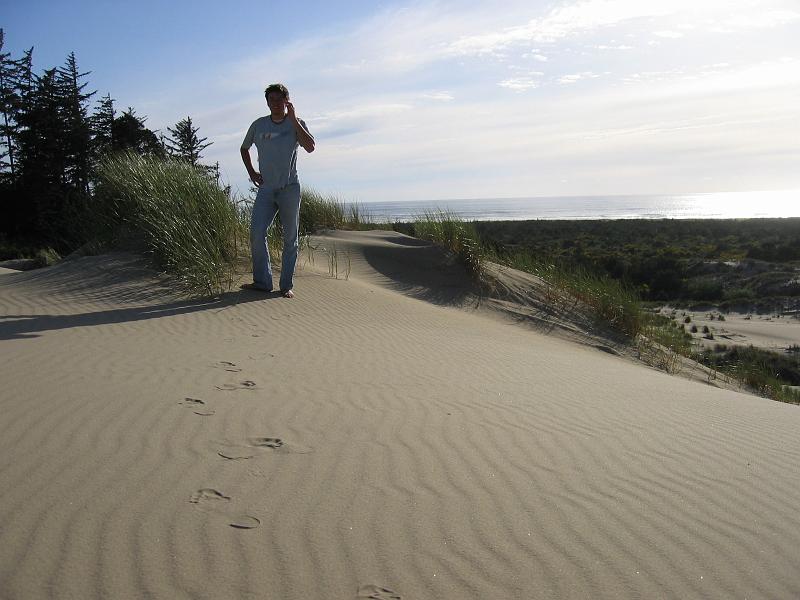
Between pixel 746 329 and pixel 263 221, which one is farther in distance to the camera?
pixel 746 329

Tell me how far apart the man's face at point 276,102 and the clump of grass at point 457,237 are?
16.6 ft

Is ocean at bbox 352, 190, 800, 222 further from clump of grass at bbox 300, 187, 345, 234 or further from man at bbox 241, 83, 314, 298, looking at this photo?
man at bbox 241, 83, 314, 298

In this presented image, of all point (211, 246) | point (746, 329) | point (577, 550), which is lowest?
point (746, 329)

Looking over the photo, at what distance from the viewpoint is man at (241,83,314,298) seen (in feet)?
22.8

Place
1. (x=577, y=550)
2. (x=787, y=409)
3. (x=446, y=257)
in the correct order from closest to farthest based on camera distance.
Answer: (x=577, y=550), (x=787, y=409), (x=446, y=257)

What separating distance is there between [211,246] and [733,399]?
6.07 metres

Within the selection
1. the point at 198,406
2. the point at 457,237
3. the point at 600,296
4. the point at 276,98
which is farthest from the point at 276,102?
the point at 600,296

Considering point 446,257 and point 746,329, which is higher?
point 446,257

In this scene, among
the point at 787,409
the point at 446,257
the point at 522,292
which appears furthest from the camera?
the point at 446,257

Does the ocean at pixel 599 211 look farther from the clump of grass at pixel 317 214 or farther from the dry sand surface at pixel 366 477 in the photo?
the dry sand surface at pixel 366 477

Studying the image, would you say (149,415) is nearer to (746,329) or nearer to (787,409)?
(787,409)

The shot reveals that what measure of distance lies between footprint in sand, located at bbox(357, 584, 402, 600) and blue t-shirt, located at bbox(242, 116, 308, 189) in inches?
222

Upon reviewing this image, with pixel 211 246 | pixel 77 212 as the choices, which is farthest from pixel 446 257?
pixel 77 212

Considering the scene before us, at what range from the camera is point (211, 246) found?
8125mm
